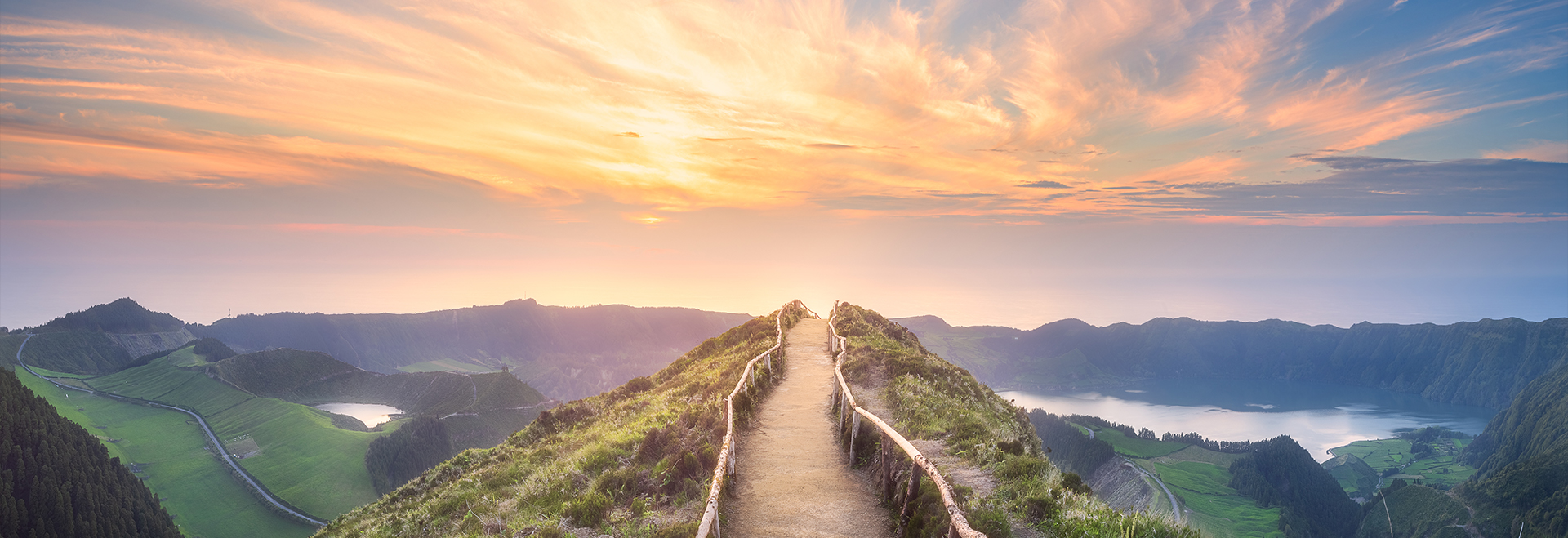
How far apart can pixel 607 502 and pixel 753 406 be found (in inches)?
350

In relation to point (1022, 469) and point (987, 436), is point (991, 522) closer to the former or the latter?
point (1022, 469)

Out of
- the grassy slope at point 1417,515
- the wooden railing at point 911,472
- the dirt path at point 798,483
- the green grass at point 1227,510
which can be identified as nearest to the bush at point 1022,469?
the wooden railing at point 911,472

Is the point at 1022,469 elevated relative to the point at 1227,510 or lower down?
elevated

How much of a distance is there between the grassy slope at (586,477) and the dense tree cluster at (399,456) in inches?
6364

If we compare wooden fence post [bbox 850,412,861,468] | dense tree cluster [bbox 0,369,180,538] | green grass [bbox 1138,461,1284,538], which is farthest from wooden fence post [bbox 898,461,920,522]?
green grass [bbox 1138,461,1284,538]

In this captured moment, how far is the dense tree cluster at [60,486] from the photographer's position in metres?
120

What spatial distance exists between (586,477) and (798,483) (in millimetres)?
6732

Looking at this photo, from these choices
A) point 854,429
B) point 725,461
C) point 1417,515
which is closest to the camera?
point 725,461

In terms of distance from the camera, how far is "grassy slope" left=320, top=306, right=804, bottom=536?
1447 centimetres

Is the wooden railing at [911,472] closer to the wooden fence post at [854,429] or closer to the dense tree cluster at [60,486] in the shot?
the wooden fence post at [854,429]

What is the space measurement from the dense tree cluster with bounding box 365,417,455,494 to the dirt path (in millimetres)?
177963

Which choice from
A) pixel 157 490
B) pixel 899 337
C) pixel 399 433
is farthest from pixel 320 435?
pixel 899 337

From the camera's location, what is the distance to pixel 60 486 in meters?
127

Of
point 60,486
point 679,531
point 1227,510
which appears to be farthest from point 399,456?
point 1227,510
